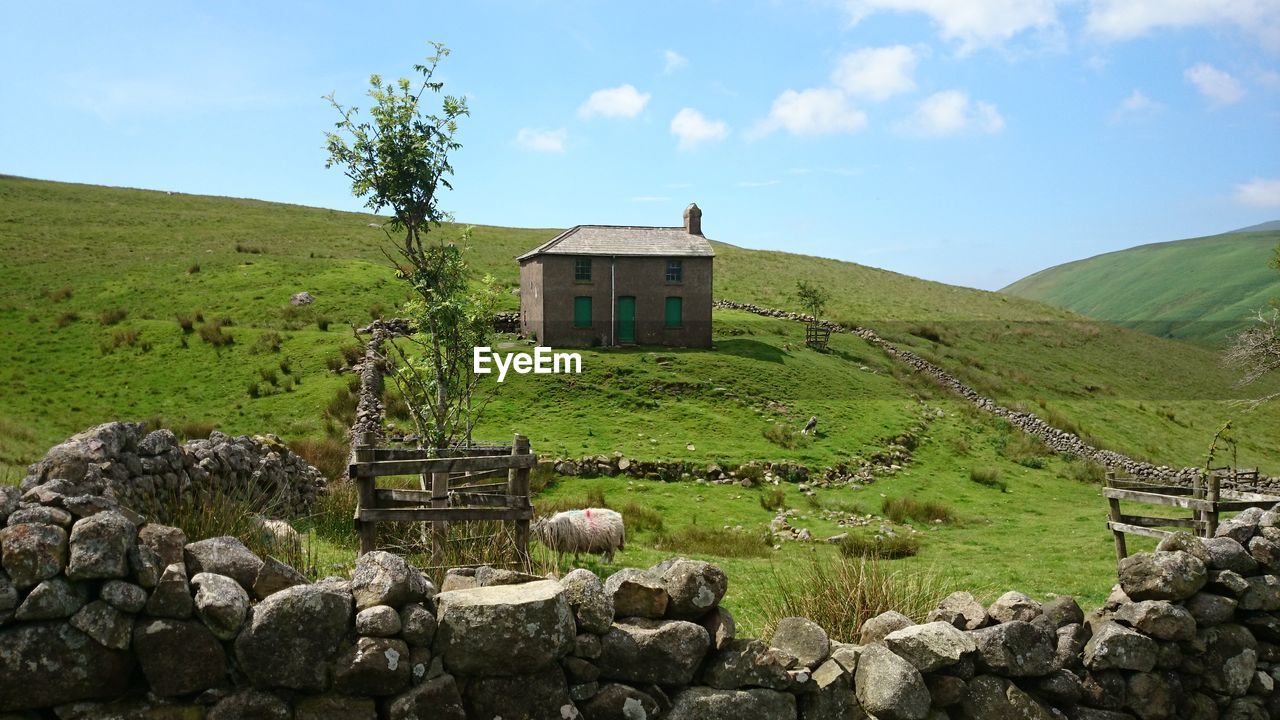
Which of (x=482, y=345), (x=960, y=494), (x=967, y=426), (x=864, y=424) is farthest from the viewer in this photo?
(x=967, y=426)

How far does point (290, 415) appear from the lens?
98.4ft

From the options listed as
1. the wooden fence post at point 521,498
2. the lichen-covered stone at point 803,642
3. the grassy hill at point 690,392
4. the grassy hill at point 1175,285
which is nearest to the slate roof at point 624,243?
the grassy hill at point 690,392

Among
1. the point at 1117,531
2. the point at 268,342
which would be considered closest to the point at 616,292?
the point at 268,342

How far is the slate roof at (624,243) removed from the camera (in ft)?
153

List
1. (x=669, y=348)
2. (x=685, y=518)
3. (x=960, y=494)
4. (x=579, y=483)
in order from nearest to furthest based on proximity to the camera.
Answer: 1. (x=685, y=518)
2. (x=579, y=483)
3. (x=960, y=494)
4. (x=669, y=348)

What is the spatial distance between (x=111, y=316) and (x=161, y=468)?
33.1m

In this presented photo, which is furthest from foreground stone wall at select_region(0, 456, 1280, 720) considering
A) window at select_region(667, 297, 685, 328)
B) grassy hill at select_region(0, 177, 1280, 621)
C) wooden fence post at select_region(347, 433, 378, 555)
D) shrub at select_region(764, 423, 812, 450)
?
window at select_region(667, 297, 685, 328)

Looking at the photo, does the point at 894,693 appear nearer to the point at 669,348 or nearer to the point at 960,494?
the point at 960,494

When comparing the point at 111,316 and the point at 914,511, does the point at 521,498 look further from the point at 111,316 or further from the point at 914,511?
the point at 111,316

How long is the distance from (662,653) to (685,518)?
54.9 ft

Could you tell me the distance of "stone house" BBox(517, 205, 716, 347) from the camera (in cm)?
4525

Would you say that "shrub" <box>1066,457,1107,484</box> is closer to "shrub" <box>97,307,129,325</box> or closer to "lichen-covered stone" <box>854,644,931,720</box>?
"lichen-covered stone" <box>854,644,931,720</box>

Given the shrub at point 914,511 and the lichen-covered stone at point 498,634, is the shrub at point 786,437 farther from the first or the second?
the lichen-covered stone at point 498,634

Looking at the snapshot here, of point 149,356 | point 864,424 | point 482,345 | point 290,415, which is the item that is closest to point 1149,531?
point 482,345
